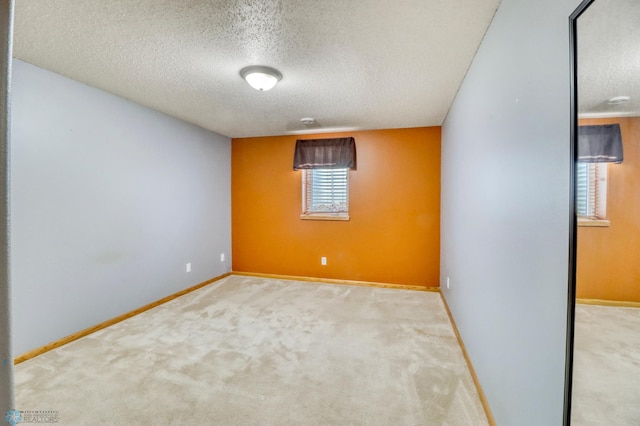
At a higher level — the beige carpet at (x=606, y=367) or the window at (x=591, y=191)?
the window at (x=591, y=191)

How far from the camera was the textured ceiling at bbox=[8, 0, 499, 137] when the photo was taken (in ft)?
4.91

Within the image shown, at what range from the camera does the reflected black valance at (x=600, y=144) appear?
0.62 m

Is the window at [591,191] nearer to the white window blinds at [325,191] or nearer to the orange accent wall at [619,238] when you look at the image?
the orange accent wall at [619,238]

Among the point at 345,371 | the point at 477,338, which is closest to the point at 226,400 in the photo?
the point at 345,371

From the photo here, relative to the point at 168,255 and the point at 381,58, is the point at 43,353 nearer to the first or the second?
the point at 168,255

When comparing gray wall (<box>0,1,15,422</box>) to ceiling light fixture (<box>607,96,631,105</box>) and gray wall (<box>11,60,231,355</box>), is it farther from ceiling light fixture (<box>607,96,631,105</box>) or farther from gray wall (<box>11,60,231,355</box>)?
gray wall (<box>11,60,231,355</box>)

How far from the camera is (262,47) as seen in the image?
1.85 metres

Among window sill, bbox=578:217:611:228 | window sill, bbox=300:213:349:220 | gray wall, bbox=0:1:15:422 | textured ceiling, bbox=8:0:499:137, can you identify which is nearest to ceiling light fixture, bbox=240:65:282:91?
textured ceiling, bbox=8:0:499:137

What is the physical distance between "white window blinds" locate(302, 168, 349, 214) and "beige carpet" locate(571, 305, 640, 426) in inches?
134

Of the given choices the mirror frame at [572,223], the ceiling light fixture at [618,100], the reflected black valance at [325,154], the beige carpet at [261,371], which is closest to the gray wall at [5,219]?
the ceiling light fixture at [618,100]

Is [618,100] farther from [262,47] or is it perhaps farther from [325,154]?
[325,154]

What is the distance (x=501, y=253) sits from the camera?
1.40 meters

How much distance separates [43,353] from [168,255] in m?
1.39

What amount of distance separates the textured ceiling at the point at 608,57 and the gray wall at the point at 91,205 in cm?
324
